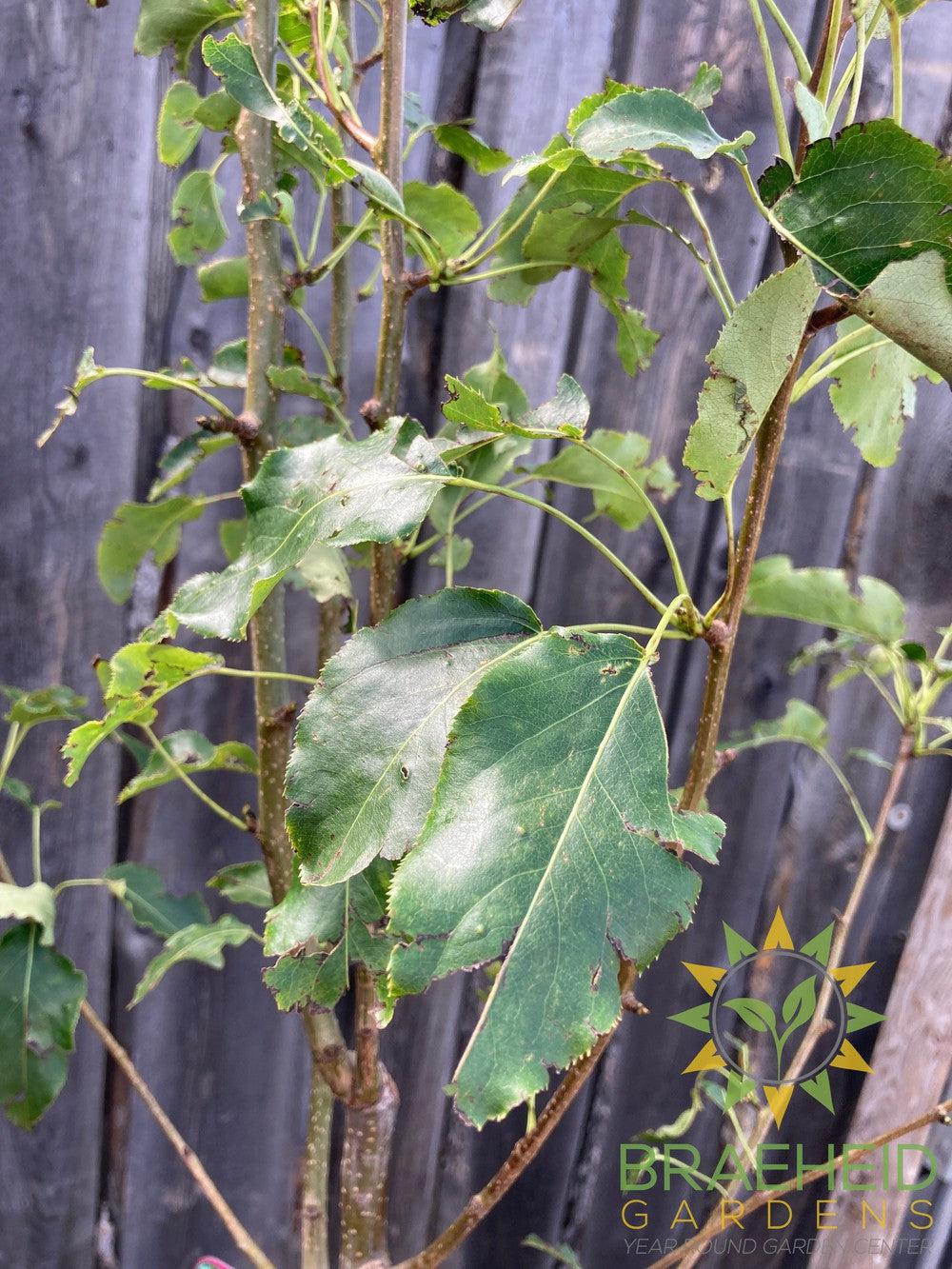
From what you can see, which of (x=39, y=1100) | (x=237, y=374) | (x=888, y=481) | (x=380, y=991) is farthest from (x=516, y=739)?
(x=888, y=481)

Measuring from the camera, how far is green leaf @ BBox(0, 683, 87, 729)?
0.77 meters

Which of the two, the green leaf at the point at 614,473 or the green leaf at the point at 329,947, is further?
the green leaf at the point at 614,473

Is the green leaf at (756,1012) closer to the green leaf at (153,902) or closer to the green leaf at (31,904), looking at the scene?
the green leaf at (153,902)

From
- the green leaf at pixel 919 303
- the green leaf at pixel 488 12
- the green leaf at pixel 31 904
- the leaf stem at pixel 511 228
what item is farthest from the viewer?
the green leaf at pixel 31 904

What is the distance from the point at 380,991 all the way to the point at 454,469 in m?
0.30

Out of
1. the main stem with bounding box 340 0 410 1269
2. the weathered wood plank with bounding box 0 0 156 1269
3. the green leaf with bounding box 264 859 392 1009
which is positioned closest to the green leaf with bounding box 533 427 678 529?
the main stem with bounding box 340 0 410 1269

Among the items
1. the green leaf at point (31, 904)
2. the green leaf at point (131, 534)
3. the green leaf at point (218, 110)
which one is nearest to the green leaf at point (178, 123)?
the green leaf at point (218, 110)

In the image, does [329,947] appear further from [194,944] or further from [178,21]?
[178,21]

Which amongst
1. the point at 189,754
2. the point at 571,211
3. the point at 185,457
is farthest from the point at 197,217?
the point at 189,754

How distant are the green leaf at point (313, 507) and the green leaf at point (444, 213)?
24 centimetres

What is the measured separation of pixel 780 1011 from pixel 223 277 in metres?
0.99

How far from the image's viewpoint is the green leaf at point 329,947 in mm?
530

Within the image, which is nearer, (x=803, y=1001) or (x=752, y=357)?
(x=752, y=357)

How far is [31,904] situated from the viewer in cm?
70
